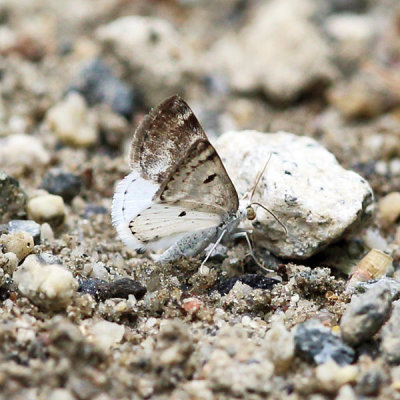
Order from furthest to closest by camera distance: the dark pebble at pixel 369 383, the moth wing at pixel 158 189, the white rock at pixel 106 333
→ the moth wing at pixel 158 189, the white rock at pixel 106 333, the dark pebble at pixel 369 383

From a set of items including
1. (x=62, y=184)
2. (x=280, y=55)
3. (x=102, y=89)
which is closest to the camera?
(x=62, y=184)

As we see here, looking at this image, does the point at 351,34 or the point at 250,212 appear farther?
Result: the point at 351,34

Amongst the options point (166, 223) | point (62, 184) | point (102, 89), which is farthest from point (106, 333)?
point (102, 89)

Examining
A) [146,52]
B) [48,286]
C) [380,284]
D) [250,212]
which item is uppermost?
[146,52]

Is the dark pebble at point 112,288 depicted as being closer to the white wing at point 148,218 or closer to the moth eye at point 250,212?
the white wing at point 148,218

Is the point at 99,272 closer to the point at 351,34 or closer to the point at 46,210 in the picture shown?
the point at 46,210

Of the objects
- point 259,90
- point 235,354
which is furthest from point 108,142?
point 235,354

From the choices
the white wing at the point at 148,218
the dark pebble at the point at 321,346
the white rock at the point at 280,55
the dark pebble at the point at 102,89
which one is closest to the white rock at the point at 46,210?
the white wing at the point at 148,218
